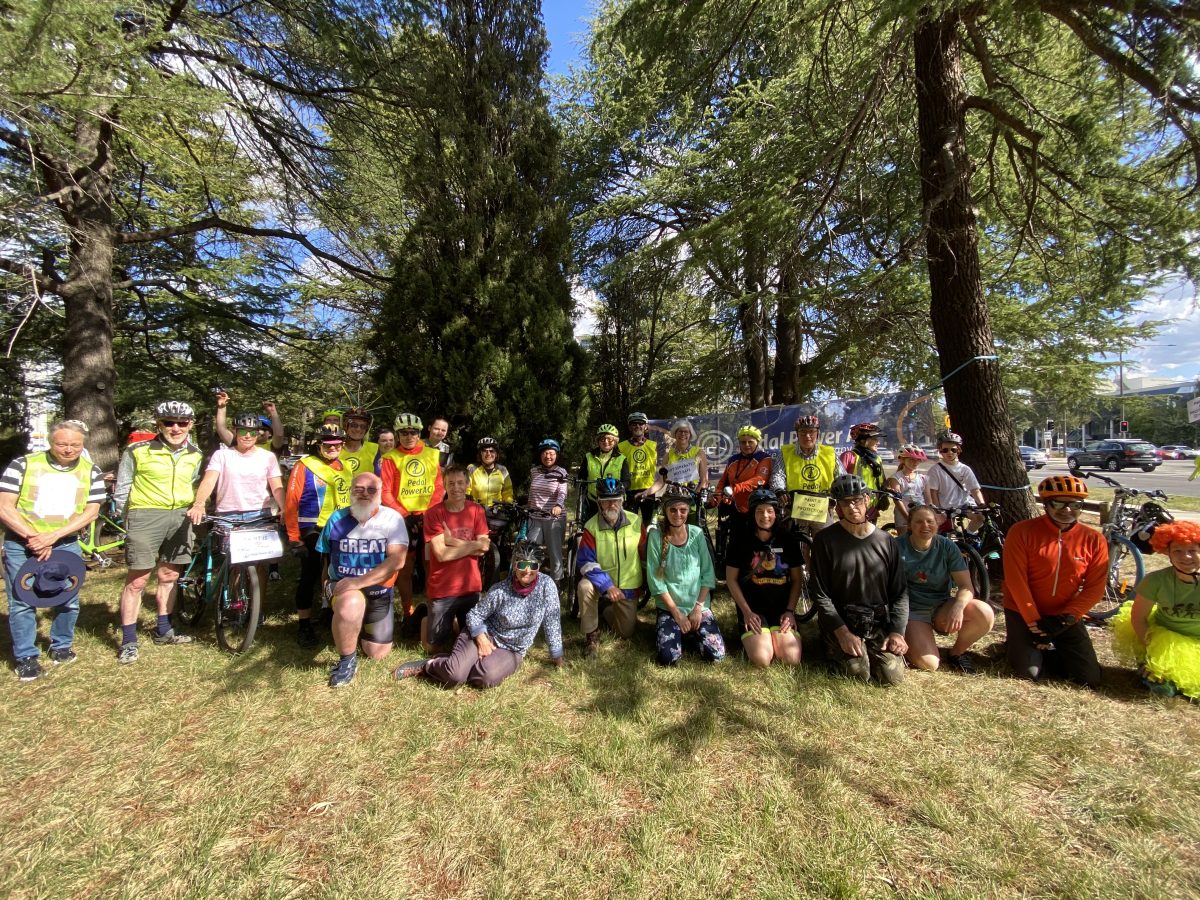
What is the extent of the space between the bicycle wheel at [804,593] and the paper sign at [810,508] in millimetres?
170

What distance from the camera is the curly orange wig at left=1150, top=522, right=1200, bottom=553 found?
10.5 ft

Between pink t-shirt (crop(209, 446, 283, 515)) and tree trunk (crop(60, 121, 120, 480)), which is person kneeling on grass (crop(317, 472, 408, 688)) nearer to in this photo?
pink t-shirt (crop(209, 446, 283, 515))

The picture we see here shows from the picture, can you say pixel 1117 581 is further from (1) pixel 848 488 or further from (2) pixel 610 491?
(2) pixel 610 491

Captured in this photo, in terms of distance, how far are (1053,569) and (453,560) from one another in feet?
14.0

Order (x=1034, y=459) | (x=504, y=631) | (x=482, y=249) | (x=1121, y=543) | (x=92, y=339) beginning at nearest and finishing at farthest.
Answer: (x=504, y=631), (x=1121, y=543), (x=92, y=339), (x=482, y=249), (x=1034, y=459)

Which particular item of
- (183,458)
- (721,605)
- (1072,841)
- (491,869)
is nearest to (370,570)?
(183,458)

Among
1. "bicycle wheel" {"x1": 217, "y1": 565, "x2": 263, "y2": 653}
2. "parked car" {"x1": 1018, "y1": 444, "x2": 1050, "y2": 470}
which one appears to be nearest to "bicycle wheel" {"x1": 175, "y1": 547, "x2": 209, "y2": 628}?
"bicycle wheel" {"x1": 217, "y1": 565, "x2": 263, "y2": 653}

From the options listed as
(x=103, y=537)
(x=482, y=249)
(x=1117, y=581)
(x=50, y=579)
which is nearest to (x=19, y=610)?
(x=50, y=579)

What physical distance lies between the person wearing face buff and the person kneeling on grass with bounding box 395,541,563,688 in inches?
126

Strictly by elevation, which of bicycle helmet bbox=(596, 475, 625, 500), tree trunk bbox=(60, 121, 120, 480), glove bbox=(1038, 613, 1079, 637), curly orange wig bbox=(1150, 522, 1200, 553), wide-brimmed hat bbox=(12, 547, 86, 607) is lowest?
glove bbox=(1038, 613, 1079, 637)

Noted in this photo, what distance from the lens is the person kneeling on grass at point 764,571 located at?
3.91m

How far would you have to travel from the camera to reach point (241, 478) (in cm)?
430

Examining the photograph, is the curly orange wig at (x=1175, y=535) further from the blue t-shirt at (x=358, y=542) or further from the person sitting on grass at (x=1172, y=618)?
the blue t-shirt at (x=358, y=542)

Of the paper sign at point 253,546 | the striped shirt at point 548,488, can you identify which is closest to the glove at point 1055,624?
the striped shirt at point 548,488
